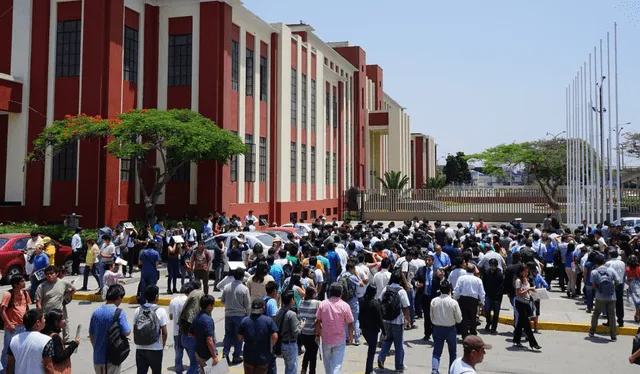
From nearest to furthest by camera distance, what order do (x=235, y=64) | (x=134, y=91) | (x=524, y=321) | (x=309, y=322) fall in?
(x=309, y=322), (x=524, y=321), (x=134, y=91), (x=235, y=64)

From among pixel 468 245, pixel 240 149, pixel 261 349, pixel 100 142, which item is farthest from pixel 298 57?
pixel 261 349

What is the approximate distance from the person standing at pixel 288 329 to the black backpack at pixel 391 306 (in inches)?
63.2

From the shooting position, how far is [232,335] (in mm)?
8805

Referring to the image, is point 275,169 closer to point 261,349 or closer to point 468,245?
point 468,245

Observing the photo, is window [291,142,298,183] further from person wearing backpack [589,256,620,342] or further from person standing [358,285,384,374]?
person standing [358,285,384,374]

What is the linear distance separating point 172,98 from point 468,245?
55.8 feet

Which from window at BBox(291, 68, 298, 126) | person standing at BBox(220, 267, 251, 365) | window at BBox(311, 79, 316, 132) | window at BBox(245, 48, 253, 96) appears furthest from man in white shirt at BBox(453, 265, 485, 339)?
window at BBox(311, 79, 316, 132)

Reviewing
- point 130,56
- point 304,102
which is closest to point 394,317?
point 130,56

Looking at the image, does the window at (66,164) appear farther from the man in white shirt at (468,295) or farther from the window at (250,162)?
the man in white shirt at (468,295)

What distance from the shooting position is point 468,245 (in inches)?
541

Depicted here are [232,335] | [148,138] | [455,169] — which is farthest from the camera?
[455,169]

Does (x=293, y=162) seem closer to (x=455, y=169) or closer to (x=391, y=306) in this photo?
(x=391, y=306)

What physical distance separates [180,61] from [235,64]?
2937 mm

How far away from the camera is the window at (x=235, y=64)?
2705cm
